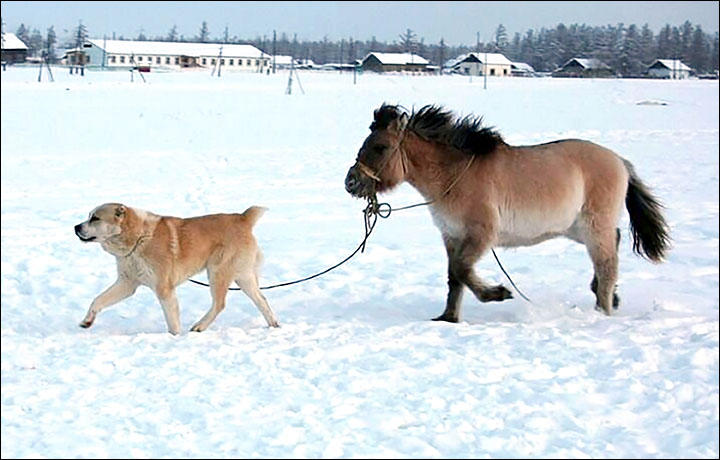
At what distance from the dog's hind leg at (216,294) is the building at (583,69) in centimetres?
6177

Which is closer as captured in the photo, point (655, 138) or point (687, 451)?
point (687, 451)

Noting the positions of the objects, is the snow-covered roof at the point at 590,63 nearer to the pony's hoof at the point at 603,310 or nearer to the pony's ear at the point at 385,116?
the pony's hoof at the point at 603,310

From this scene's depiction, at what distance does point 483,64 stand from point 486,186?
209ft

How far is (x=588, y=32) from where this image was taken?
189ft

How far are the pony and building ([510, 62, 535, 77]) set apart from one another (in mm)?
61134

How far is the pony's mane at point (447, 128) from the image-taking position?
8.04 m

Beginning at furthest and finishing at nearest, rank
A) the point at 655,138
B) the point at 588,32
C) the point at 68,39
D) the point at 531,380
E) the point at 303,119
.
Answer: the point at 68,39, the point at 588,32, the point at 303,119, the point at 655,138, the point at 531,380

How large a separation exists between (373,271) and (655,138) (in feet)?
68.8

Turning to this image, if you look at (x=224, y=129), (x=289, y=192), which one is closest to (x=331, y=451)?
(x=289, y=192)

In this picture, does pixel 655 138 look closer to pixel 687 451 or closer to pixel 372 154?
pixel 372 154

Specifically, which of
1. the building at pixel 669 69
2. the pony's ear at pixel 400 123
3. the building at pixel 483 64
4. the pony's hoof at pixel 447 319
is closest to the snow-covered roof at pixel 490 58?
the building at pixel 483 64

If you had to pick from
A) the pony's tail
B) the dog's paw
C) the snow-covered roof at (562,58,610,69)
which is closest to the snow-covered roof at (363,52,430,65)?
the snow-covered roof at (562,58,610,69)

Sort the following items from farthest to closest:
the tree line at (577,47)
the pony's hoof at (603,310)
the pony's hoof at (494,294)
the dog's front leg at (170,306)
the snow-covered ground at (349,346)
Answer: the tree line at (577,47)
the pony's hoof at (603,310)
the pony's hoof at (494,294)
the dog's front leg at (170,306)
the snow-covered ground at (349,346)

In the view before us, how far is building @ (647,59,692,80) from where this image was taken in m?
65.4
